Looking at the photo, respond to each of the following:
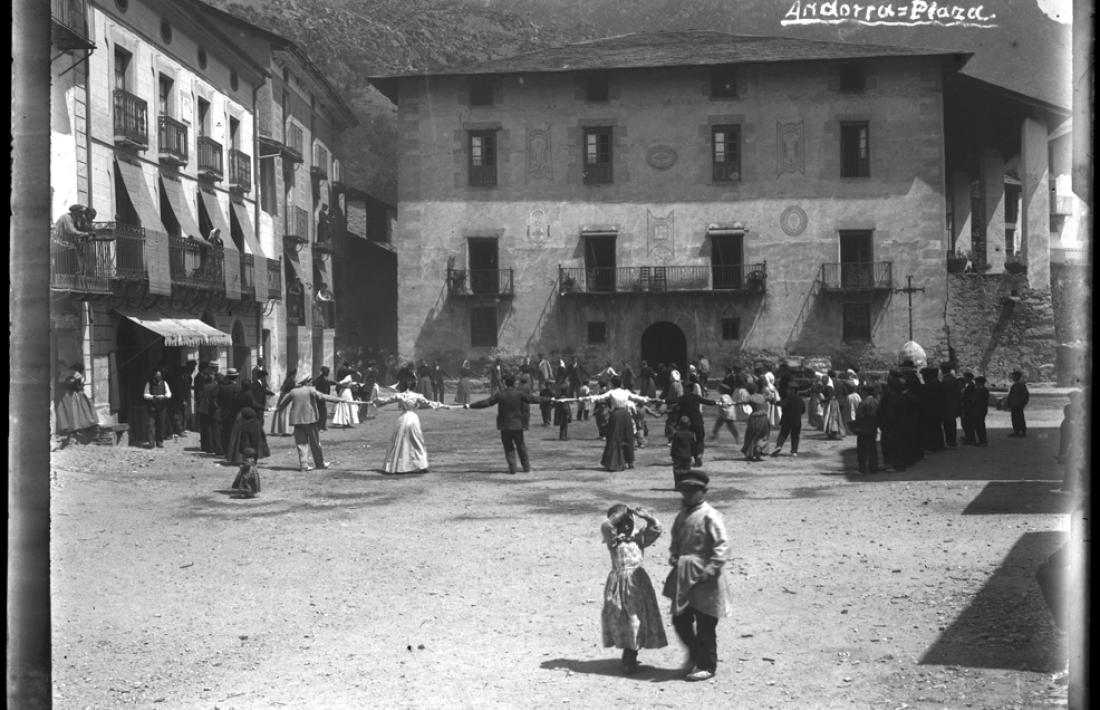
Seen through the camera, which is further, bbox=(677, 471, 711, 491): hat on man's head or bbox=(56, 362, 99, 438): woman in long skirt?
bbox=(56, 362, 99, 438): woman in long skirt

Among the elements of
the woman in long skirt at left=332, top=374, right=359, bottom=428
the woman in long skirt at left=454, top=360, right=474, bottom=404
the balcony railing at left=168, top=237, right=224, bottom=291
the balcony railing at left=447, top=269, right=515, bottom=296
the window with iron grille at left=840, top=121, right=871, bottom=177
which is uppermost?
the window with iron grille at left=840, top=121, right=871, bottom=177

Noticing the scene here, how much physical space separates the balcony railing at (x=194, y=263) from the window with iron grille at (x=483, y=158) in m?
6.44

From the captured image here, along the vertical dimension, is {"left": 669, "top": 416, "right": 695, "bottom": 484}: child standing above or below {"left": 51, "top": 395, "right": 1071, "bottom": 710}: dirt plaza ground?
above

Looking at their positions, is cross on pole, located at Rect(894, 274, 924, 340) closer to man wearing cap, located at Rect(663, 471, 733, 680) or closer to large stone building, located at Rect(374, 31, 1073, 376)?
large stone building, located at Rect(374, 31, 1073, 376)

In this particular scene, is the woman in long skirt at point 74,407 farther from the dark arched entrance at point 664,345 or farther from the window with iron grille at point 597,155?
the dark arched entrance at point 664,345

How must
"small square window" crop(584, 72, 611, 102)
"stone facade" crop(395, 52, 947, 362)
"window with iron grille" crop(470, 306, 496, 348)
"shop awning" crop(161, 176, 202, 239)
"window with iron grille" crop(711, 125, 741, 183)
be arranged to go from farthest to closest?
1. "window with iron grille" crop(711, 125, 741, 183)
2. "window with iron grille" crop(470, 306, 496, 348)
3. "small square window" crop(584, 72, 611, 102)
4. "stone facade" crop(395, 52, 947, 362)
5. "shop awning" crop(161, 176, 202, 239)

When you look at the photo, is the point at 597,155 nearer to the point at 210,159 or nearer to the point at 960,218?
the point at 210,159

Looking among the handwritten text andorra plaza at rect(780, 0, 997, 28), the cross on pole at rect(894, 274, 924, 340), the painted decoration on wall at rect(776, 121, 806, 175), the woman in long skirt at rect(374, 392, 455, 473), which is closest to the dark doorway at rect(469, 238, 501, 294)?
the painted decoration on wall at rect(776, 121, 806, 175)

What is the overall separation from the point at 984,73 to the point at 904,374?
33.5 feet

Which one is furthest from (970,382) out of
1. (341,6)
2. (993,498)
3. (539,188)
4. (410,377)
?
(341,6)

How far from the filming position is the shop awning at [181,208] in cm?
1406

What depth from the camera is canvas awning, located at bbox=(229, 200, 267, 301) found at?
17469 millimetres

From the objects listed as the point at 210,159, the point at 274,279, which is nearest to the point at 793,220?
the point at 274,279

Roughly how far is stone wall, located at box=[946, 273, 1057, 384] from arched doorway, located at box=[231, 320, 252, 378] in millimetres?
20028
